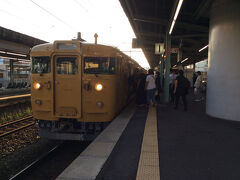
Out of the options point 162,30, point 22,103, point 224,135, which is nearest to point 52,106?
point 224,135

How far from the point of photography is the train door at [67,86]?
18.4 ft

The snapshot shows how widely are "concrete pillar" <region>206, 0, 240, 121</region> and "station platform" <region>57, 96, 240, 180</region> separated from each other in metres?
0.84

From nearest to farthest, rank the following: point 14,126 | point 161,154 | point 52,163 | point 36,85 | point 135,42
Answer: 1. point 161,154
2. point 52,163
3. point 36,85
4. point 14,126
5. point 135,42

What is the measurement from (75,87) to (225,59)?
432 cm

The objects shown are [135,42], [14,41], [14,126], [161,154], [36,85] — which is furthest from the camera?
[14,41]

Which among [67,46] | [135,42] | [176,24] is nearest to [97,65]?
[67,46]

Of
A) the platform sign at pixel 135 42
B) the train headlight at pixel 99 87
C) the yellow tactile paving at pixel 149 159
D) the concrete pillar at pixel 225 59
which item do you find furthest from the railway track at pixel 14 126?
the platform sign at pixel 135 42

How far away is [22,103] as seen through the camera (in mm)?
14922

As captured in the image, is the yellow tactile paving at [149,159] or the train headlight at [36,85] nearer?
the yellow tactile paving at [149,159]

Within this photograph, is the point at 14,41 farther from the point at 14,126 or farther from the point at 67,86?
the point at 67,86

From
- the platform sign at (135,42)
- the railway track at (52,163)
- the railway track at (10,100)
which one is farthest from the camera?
the platform sign at (135,42)

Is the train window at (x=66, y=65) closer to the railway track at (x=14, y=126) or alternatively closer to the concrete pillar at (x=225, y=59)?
the railway track at (x=14, y=126)

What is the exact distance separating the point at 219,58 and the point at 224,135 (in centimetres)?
257

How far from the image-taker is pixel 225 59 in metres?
6.41
